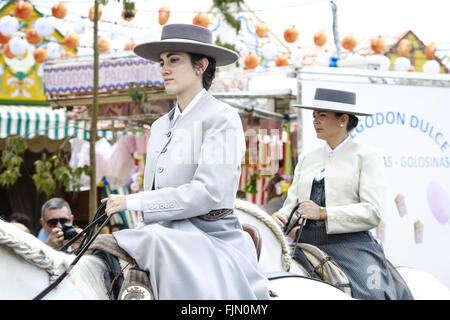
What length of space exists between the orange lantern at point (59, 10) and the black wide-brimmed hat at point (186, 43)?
24.1ft

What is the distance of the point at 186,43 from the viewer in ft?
8.05

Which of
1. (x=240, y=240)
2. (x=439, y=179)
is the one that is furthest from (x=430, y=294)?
(x=439, y=179)

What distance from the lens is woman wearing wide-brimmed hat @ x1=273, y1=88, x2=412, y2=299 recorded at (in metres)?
3.46

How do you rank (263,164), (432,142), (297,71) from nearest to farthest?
(297,71) < (432,142) < (263,164)

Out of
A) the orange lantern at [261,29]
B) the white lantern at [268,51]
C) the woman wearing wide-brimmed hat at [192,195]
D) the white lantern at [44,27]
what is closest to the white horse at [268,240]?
the woman wearing wide-brimmed hat at [192,195]

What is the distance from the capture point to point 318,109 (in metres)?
3.73

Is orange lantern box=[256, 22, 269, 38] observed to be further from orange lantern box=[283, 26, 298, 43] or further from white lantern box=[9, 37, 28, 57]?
white lantern box=[9, 37, 28, 57]

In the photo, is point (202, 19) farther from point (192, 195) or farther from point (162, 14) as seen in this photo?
point (192, 195)

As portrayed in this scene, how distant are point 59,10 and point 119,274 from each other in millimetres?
7962

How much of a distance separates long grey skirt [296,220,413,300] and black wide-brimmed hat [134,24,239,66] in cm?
152

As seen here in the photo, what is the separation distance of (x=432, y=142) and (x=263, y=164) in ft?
7.40

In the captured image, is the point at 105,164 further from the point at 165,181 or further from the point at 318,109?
the point at 165,181

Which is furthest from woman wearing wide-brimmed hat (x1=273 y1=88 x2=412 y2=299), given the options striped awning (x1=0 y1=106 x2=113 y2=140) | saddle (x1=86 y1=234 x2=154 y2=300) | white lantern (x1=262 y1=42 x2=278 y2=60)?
white lantern (x1=262 y1=42 x2=278 y2=60)

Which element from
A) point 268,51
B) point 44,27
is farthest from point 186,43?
point 268,51
